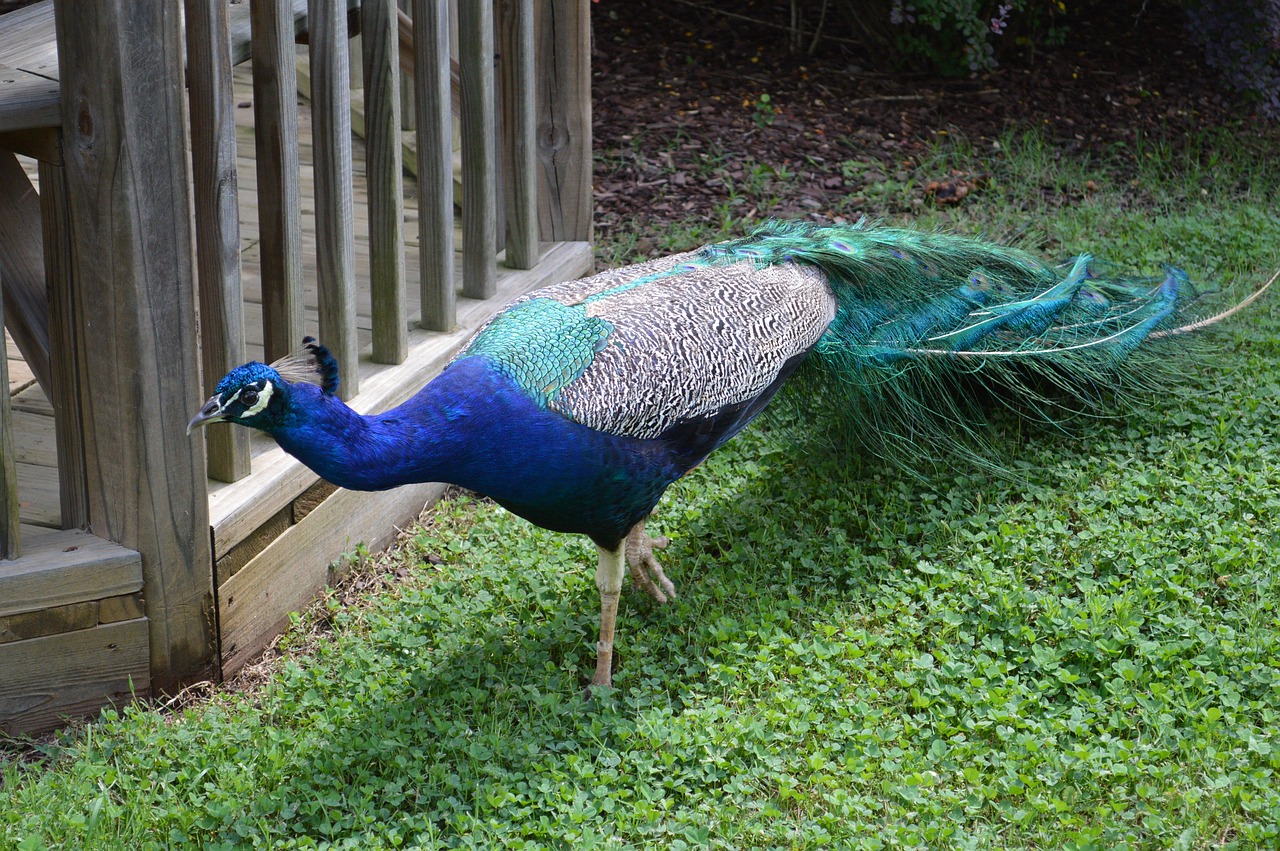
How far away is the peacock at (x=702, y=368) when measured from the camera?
108 inches

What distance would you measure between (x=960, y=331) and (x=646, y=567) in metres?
1.31

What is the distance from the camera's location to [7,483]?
2.81 metres

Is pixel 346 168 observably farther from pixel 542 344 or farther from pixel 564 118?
pixel 564 118

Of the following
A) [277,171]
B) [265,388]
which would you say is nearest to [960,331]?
[277,171]

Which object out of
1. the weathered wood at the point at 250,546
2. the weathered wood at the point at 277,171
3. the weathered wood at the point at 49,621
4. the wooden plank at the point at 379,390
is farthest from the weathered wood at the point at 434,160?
the weathered wood at the point at 49,621

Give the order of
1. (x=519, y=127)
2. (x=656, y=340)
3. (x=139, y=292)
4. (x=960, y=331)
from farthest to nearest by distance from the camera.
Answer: (x=519, y=127)
(x=960, y=331)
(x=656, y=340)
(x=139, y=292)

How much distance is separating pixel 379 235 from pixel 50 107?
1.13 m

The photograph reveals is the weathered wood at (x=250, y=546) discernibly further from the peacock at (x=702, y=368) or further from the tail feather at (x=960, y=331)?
the tail feather at (x=960, y=331)

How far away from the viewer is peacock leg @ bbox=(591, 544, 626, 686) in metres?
3.20

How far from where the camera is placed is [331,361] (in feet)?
8.46

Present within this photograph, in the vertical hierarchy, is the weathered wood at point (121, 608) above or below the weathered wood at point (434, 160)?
below

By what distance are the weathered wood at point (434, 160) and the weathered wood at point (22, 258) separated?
1179 mm

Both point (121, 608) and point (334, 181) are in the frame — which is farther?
point (334, 181)

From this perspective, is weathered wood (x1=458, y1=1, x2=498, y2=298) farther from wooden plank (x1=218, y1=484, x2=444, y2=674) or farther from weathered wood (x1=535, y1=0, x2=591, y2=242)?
wooden plank (x1=218, y1=484, x2=444, y2=674)
